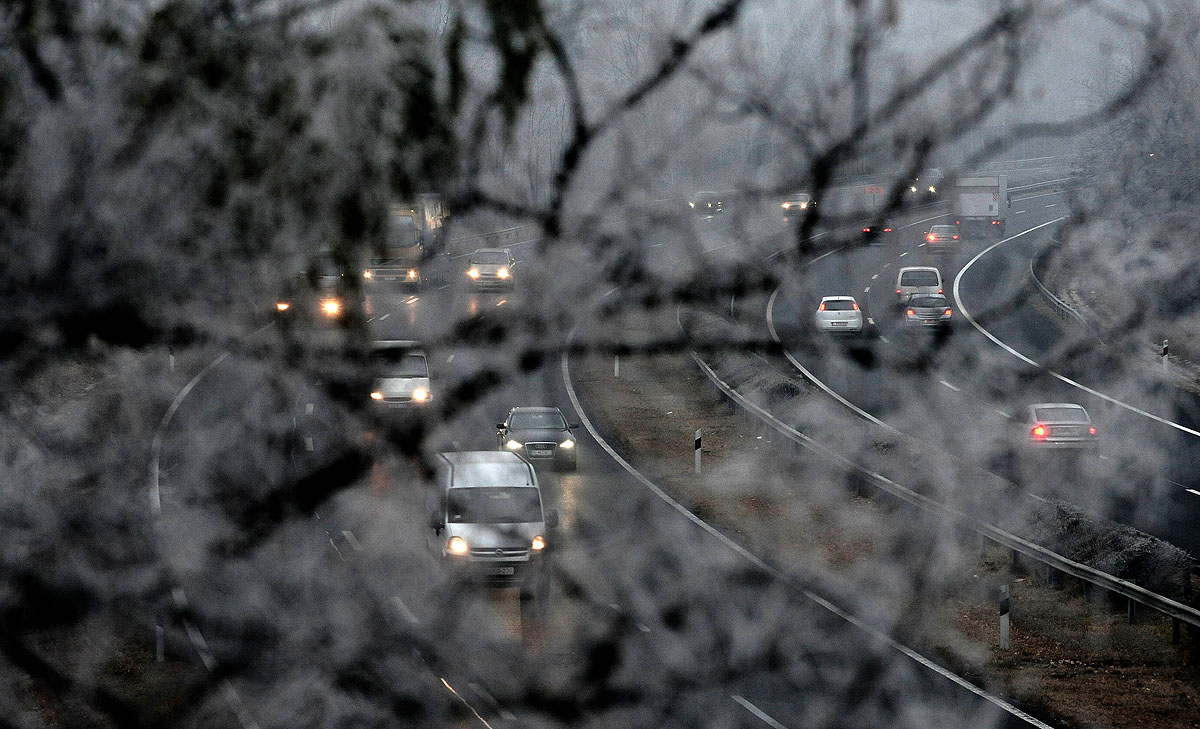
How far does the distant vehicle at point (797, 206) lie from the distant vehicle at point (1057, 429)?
2274 centimetres

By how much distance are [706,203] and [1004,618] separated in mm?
13967

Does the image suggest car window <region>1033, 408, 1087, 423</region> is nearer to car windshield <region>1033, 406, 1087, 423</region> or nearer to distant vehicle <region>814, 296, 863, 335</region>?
car windshield <region>1033, 406, 1087, 423</region>

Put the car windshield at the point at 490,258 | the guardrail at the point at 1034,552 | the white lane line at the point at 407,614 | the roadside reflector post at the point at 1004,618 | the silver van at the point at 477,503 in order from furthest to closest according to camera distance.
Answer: the roadside reflector post at the point at 1004,618, the guardrail at the point at 1034,552, the white lane line at the point at 407,614, the silver van at the point at 477,503, the car windshield at the point at 490,258

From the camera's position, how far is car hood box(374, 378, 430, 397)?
2.04m

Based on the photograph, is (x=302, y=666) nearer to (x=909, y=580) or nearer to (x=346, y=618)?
(x=346, y=618)

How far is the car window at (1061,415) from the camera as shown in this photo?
2347 centimetres

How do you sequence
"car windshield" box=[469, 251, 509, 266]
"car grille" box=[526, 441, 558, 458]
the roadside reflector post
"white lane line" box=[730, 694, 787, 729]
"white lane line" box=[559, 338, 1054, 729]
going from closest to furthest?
"car windshield" box=[469, 251, 509, 266]
"white lane line" box=[730, 694, 787, 729]
"white lane line" box=[559, 338, 1054, 729]
the roadside reflector post
"car grille" box=[526, 441, 558, 458]

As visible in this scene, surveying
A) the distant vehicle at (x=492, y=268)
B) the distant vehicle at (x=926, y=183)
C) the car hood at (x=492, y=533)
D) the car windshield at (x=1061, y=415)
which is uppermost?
the distant vehicle at (x=926, y=183)

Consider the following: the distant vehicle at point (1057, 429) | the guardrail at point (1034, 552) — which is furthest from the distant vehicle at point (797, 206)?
the distant vehicle at point (1057, 429)

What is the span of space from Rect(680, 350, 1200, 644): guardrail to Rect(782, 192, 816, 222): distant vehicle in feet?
29.8

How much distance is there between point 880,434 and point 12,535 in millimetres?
22894

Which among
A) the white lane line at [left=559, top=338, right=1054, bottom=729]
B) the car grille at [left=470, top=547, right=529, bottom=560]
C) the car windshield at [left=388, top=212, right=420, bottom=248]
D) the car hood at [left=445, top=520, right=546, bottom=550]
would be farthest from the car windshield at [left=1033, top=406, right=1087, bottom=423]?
the car windshield at [left=388, top=212, right=420, bottom=248]

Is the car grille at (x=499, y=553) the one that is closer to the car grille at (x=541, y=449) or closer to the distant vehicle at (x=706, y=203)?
the distant vehicle at (x=706, y=203)

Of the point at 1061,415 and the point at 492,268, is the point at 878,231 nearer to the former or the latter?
the point at 492,268
